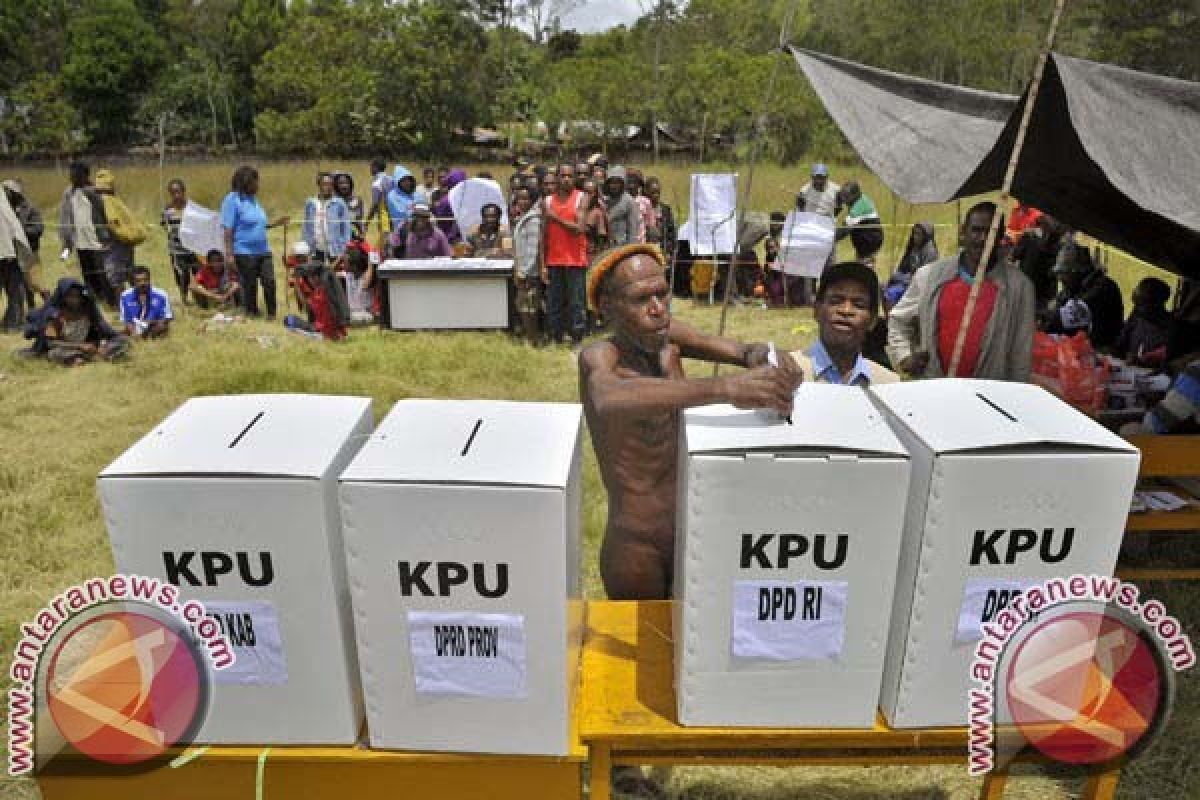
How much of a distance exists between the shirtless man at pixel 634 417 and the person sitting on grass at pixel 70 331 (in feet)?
22.7

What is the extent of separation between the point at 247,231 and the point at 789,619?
27.3 feet

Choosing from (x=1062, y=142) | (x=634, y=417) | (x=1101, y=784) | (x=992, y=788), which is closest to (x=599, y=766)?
(x=634, y=417)

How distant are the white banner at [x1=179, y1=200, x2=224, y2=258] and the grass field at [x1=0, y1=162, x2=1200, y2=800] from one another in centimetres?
71

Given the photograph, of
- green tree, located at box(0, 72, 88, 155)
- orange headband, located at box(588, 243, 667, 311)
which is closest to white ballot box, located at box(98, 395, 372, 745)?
orange headband, located at box(588, 243, 667, 311)

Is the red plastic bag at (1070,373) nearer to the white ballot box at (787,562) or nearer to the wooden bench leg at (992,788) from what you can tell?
the wooden bench leg at (992,788)

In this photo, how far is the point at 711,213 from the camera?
1034cm

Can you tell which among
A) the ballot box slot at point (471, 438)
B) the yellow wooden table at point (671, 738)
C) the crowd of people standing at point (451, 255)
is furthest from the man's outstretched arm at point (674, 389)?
the crowd of people standing at point (451, 255)

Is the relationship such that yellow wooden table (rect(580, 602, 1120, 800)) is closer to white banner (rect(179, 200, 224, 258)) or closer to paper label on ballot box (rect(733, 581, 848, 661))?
paper label on ballot box (rect(733, 581, 848, 661))

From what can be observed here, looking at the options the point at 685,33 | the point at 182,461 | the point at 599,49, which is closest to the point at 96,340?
the point at 182,461

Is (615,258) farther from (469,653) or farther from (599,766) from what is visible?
A: (599,766)

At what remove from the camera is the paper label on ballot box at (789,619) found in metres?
1.66

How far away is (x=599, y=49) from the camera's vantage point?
4106 cm

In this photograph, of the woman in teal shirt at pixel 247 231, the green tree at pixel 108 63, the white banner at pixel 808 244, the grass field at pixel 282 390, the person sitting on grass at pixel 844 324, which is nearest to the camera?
the person sitting on grass at pixel 844 324

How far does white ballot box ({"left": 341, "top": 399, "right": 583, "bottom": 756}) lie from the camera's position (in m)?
1.55
